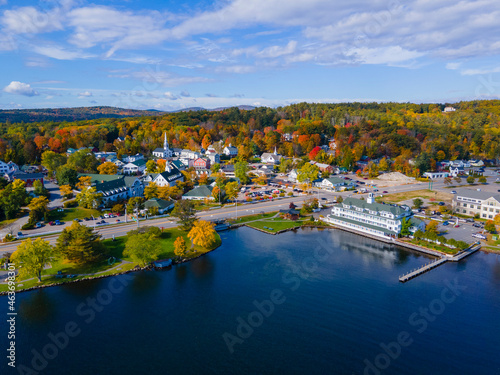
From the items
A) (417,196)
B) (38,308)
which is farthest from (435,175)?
(38,308)

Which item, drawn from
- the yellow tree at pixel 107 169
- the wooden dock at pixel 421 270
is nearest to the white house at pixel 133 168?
the yellow tree at pixel 107 169

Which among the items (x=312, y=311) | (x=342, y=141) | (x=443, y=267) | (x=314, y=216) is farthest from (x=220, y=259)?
(x=342, y=141)

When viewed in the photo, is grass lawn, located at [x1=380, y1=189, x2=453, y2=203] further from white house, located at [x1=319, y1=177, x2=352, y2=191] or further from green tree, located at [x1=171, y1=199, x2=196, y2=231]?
green tree, located at [x1=171, y1=199, x2=196, y2=231]

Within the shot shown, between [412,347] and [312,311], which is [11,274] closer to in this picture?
[312,311]

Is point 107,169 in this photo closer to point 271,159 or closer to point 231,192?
point 231,192

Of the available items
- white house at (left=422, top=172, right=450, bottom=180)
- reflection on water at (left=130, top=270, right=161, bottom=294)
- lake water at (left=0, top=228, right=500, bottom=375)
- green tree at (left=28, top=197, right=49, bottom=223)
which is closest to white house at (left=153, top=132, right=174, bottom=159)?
green tree at (left=28, top=197, right=49, bottom=223)

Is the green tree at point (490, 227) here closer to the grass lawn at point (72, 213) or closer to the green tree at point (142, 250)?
the green tree at point (142, 250)
